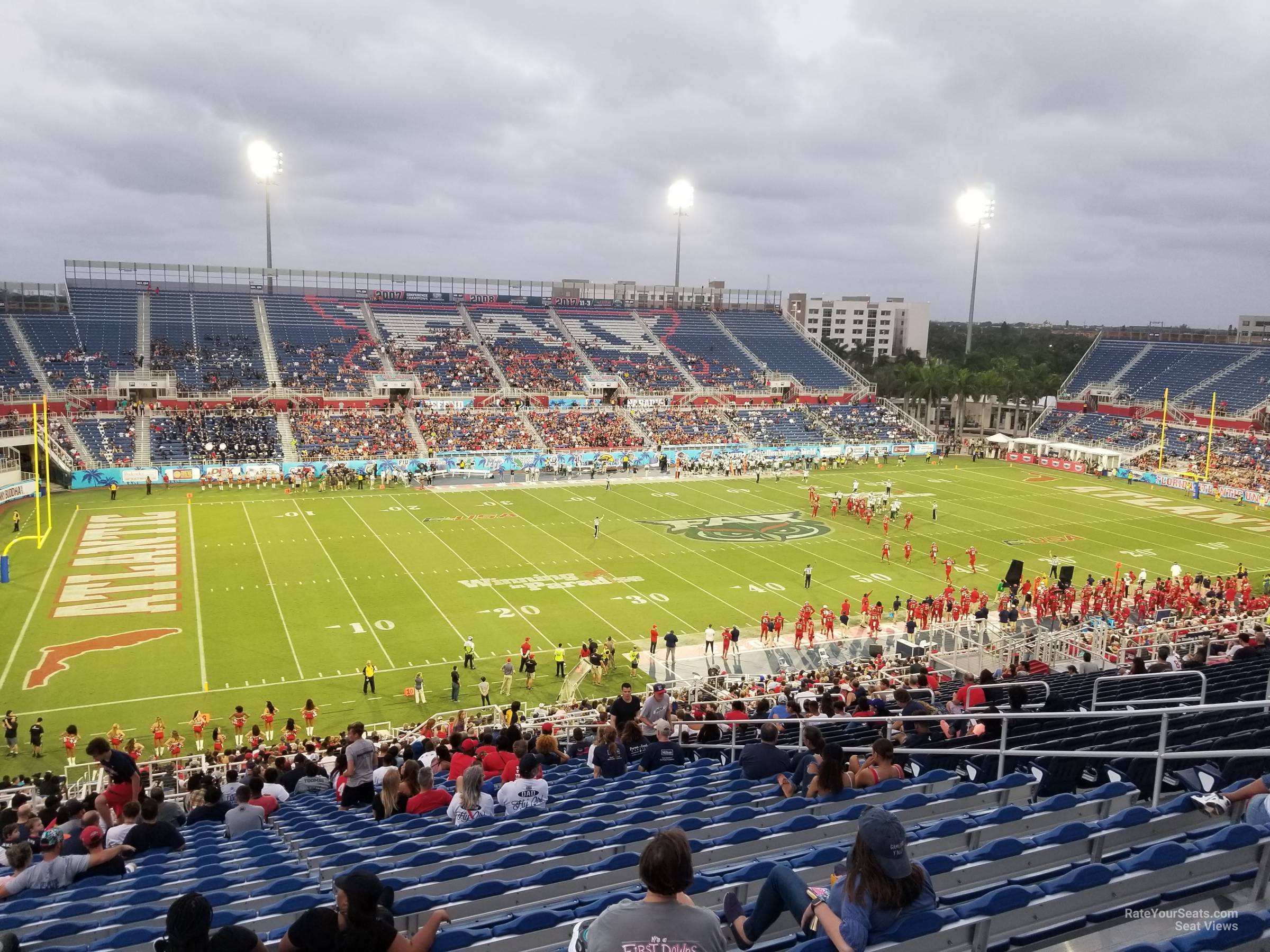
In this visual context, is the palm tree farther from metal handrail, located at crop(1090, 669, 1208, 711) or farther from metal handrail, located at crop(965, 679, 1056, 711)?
metal handrail, located at crop(1090, 669, 1208, 711)

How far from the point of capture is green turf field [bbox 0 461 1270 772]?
78.6ft

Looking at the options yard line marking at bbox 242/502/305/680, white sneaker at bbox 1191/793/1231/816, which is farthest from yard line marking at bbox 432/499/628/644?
white sneaker at bbox 1191/793/1231/816

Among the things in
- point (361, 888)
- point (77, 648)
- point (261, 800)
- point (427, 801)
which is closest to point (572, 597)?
point (77, 648)

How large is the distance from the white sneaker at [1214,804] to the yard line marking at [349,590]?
875 inches

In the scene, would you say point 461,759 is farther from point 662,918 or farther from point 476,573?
point 476,573

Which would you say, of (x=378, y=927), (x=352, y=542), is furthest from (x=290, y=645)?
(x=378, y=927)

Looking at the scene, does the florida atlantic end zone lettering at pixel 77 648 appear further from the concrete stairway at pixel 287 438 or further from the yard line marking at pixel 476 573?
the concrete stairway at pixel 287 438

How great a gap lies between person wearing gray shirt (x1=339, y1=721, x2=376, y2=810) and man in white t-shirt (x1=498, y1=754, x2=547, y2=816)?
2.56 m

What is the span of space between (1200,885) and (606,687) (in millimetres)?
20101

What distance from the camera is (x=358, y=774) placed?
10969 mm

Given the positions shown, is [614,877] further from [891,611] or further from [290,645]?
[891,611]

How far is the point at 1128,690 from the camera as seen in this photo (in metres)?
12.8

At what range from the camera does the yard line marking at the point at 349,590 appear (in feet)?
→ 86.7

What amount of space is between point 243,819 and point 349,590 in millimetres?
22676
